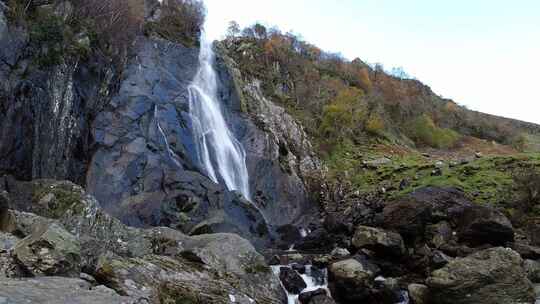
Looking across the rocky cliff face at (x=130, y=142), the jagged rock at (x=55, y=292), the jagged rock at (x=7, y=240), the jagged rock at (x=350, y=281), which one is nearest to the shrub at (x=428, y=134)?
the rocky cliff face at (x=130, y=142)

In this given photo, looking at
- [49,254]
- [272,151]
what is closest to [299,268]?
[49,254]

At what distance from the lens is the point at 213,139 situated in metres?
27.0

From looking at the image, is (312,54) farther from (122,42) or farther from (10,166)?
(10,166)

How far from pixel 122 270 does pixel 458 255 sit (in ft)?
47.3

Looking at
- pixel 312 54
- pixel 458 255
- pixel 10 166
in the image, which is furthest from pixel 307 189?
pixel 312 54

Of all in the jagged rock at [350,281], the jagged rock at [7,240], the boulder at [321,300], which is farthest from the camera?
the jagged rock at [350,281]

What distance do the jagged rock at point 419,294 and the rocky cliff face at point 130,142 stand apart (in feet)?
25.4

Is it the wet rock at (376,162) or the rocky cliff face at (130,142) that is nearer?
the rocky cliff face at (130,142)

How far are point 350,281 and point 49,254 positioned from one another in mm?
10425

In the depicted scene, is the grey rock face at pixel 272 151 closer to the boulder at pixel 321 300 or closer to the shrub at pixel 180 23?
the shrub at pixel 180 23

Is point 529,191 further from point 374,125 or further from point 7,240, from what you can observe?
point 374,125

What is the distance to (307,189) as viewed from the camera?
33.5 m

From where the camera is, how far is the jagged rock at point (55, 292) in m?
4.73

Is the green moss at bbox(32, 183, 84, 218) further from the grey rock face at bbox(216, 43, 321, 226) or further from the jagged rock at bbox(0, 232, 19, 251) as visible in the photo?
the grey rock face at bbox(216, 43, 321, 226)
